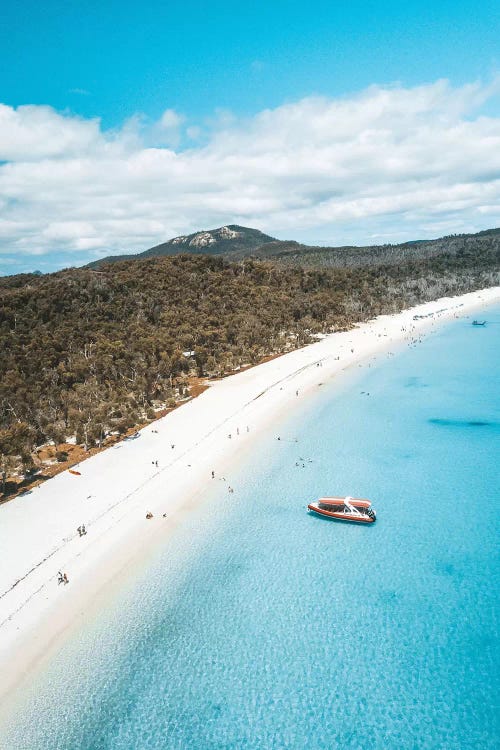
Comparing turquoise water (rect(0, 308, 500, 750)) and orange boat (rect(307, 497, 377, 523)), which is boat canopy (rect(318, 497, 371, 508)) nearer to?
orange boat (rect(307, 497, 377, 523))

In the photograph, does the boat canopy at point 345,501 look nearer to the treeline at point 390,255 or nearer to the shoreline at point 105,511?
the shoreline at point 105,511

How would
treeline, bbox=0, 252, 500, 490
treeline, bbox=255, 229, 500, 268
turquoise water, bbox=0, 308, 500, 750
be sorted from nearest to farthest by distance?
turquoise water, bbox=0, 308, 500, 750, treeline, bbox=0, 252, 500, 490, treeline, bbox=255, 229, 500, 268

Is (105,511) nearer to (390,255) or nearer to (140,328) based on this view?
(140,328)

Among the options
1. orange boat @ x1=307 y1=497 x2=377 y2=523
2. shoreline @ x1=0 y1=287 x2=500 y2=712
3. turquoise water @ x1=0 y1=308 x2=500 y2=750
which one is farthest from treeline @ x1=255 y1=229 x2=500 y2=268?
orange boat @ x1=307 y1=497 x2=377 y2=523

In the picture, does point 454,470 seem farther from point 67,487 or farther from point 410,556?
point 67,487

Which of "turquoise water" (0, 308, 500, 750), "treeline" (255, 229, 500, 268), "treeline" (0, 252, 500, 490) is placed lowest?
"turquoise water" (0, 308, 500, 750)

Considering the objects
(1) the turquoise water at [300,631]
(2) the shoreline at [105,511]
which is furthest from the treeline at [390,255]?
(1) the turquoise water at [300,631]
